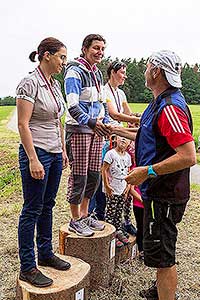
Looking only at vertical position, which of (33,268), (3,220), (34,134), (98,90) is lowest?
(3,220)

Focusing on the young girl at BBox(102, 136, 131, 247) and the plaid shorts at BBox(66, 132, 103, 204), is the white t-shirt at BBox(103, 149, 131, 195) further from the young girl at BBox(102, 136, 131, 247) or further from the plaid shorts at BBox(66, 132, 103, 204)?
the plaid shorts at BBox(66, 132, 103, 204)

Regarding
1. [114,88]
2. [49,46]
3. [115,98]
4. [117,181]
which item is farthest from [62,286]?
[114,88]

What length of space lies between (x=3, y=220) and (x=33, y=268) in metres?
2.78

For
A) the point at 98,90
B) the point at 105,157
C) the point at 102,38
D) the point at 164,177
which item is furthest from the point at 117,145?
the point at 164,177

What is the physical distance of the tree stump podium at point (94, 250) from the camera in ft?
12.2

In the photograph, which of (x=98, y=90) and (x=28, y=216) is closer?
(x=28, y=216)

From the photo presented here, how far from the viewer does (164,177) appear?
2922mm

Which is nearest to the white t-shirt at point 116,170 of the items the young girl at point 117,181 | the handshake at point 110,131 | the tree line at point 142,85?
the young girl at point 117,181

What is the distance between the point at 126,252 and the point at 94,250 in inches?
24.8

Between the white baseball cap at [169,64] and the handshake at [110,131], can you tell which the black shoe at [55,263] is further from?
the white baseball cap at [169,64]

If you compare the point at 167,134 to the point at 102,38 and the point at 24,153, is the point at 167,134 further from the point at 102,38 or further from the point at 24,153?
the point at 102,38

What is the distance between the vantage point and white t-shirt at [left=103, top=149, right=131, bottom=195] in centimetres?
422

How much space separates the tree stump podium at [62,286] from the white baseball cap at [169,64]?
62.6 inches

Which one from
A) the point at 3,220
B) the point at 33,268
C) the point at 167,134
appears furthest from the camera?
the point at 3,220
